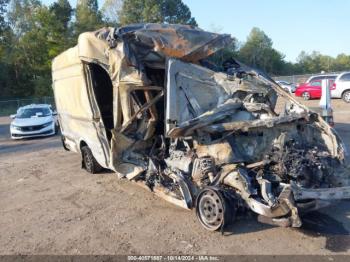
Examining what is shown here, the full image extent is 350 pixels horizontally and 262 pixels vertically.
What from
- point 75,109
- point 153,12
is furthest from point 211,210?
point 153,12

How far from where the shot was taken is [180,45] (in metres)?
6.27

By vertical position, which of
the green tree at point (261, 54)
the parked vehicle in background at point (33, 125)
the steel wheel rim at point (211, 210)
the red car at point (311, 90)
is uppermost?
the green tree at point (261, 54)

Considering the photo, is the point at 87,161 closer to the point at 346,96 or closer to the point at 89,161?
the point at 89,161

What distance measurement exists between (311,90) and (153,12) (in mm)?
36685

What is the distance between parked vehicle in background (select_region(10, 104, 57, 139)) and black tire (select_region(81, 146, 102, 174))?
329 inches

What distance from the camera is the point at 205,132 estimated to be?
5.43 meters

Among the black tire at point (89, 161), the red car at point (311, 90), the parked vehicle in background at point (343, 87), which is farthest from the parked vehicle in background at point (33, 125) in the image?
the red car at point (311, 90)

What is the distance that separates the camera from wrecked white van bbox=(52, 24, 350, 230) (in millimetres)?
4793

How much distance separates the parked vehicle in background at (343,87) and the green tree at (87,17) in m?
34.1

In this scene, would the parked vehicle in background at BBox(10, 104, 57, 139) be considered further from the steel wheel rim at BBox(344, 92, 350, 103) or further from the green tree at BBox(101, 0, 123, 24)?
the green tree at BBox(101, 0, 123, 24)

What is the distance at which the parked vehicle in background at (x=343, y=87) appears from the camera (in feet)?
67.6

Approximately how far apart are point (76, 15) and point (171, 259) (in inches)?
1988

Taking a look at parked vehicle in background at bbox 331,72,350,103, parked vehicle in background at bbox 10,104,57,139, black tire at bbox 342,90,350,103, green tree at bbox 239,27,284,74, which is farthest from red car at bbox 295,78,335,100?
green tree at bbox 239,27,284,74

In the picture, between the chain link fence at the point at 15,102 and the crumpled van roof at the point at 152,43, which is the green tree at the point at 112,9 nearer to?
the chain link fence at the point at 15,102
